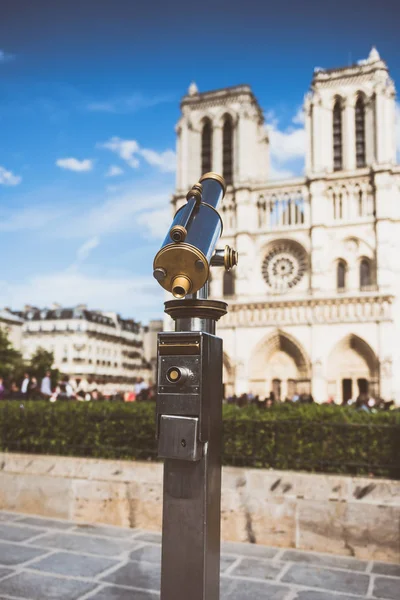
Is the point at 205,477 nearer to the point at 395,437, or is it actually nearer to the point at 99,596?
the point at 99,596

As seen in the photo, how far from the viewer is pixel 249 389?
37.1 m

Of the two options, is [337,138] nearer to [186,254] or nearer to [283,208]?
[283,208]

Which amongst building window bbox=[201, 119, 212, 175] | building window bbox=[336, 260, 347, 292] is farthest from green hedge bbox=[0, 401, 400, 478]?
building window bbox=[201, 119, 212, 175]

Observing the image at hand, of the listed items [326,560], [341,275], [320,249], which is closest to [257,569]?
[326,560]

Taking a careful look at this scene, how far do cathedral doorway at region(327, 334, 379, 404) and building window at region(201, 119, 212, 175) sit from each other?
17.0 meters

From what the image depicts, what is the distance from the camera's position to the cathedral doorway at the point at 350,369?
35.0 m

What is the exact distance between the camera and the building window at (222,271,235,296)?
3972 cm

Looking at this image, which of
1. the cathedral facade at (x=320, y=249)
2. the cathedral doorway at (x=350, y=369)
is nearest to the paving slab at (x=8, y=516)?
the cathedral facade at (x=320, y=249)

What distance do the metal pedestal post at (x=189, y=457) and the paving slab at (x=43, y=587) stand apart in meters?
1.45

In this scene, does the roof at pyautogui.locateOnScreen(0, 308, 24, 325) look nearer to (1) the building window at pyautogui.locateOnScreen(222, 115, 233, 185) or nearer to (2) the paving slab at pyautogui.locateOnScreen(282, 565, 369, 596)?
(1) the building window at pyautogui.locateOnScreen(222, 115, 233, 185)

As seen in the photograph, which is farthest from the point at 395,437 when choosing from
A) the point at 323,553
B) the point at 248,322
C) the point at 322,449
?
the point at 248,322

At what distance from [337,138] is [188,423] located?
1579 inches

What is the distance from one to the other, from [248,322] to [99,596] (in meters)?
33.6

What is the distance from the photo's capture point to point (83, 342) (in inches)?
2463
